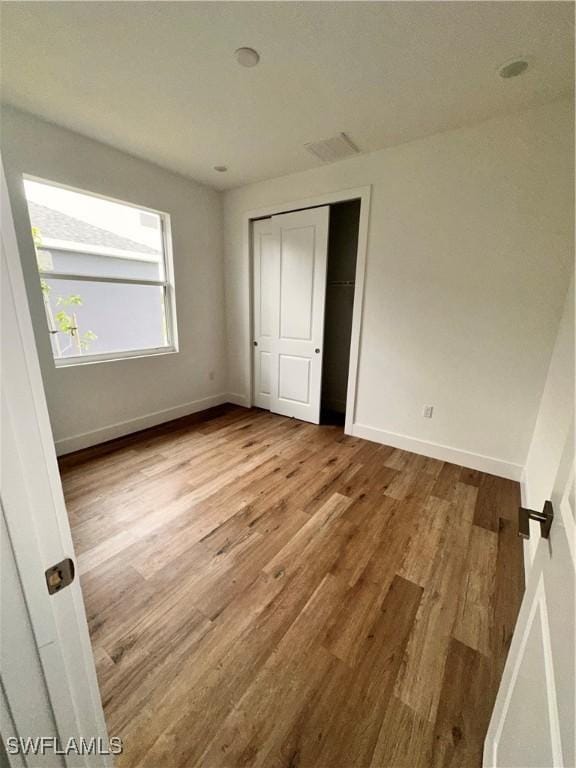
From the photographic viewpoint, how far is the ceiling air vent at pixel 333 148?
2424mm

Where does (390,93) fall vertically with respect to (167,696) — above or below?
above

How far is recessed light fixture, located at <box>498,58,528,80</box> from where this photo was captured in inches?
63.7

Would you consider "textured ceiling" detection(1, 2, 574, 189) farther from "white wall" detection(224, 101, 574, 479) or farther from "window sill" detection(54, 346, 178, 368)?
"window sill" detection(54, 346, 178, 368)

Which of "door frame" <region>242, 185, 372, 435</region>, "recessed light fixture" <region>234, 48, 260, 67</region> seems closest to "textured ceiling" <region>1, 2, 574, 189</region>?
"recessed light fixture" <region>234, 48, 260, 67</region>

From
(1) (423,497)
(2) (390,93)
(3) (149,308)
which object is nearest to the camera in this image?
(2) (390,93)

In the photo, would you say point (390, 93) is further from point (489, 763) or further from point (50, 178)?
point (489, 763)

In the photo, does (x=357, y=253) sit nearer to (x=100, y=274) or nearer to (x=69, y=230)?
(x=100, y=274)

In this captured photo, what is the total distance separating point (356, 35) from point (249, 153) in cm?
142

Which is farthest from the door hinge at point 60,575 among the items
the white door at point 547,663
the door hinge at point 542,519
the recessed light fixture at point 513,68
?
the recessed light fixture at point 513,68

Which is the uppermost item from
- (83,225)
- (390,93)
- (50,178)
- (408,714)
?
(390,93)

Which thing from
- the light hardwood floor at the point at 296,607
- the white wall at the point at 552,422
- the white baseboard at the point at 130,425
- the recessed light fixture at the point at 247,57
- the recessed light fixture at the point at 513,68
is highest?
the recessed light fixture at the point at 247,57

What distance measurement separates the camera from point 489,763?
0.86 m

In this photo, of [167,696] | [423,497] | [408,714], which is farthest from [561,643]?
[423,497]

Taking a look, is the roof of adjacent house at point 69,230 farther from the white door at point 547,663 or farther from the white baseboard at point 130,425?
the white door at point 547,663
